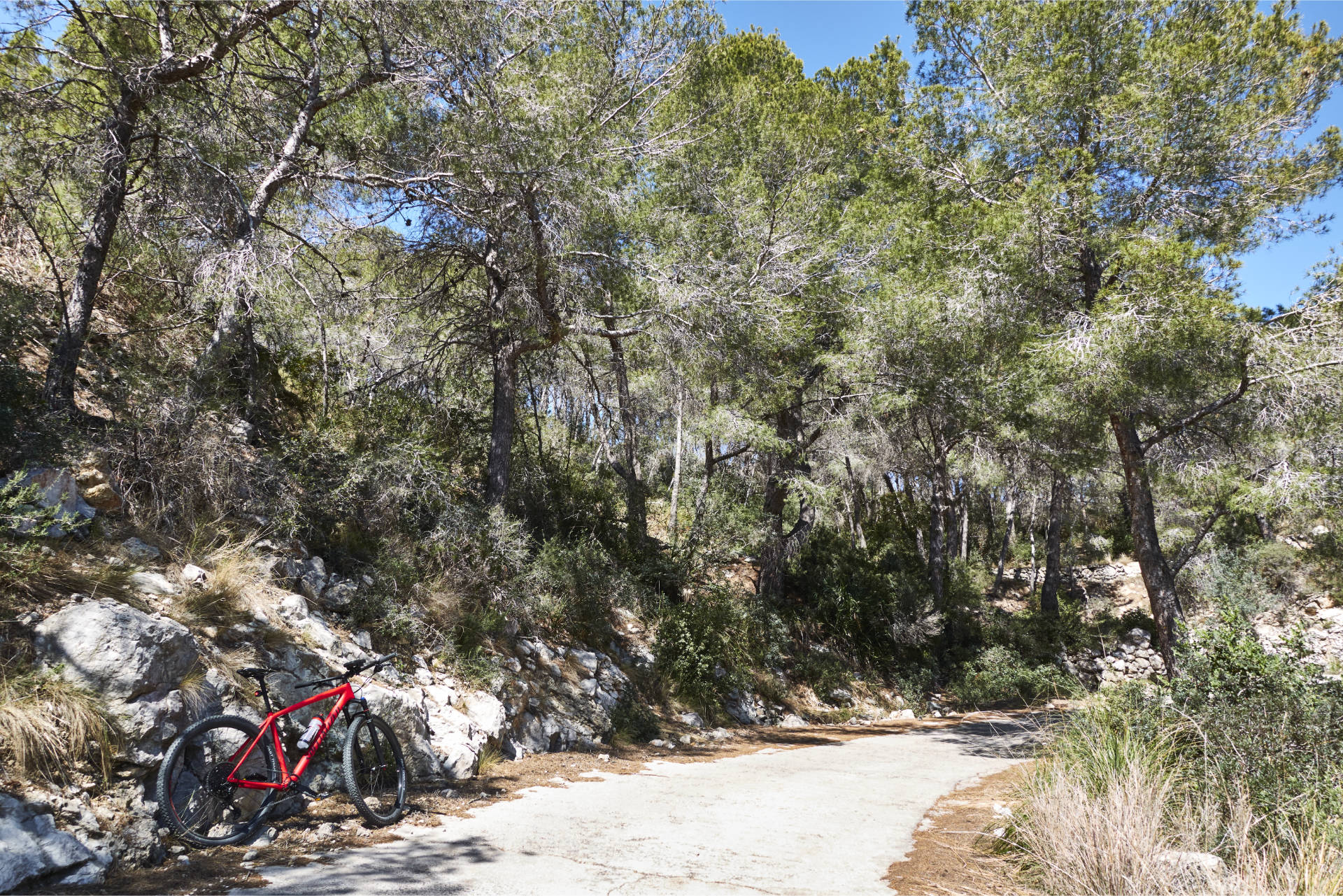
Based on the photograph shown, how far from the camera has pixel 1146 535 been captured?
9.60 m

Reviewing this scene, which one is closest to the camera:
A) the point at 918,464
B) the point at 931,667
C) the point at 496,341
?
the point at 496,341

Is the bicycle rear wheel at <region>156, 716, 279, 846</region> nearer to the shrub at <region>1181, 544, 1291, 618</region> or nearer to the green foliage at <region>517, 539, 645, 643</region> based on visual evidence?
the green foliage at <region>517, 539, 645, 643</region>

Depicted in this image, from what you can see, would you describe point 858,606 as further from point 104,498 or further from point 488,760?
point 104,498

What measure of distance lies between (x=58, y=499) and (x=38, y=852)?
105 inches

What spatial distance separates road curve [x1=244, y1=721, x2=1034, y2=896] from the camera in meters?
3.68

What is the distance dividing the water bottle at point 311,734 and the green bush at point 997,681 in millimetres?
13311

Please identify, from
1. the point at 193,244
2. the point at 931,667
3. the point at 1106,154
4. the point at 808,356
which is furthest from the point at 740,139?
the point at 931,667

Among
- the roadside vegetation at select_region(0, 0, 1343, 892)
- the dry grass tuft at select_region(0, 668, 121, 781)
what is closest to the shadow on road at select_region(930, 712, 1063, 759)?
the roadside vegetation at select_region(0, 0, 1343, 892)

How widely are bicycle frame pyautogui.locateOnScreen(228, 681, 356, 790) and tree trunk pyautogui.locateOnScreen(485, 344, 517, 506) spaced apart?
5.08 m

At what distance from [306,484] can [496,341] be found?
3703mm

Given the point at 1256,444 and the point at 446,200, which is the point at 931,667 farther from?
the point at 446,200

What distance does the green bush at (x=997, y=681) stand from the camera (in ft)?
47.0

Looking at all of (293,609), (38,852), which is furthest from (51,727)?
(293,609)

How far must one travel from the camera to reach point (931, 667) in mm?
16250
